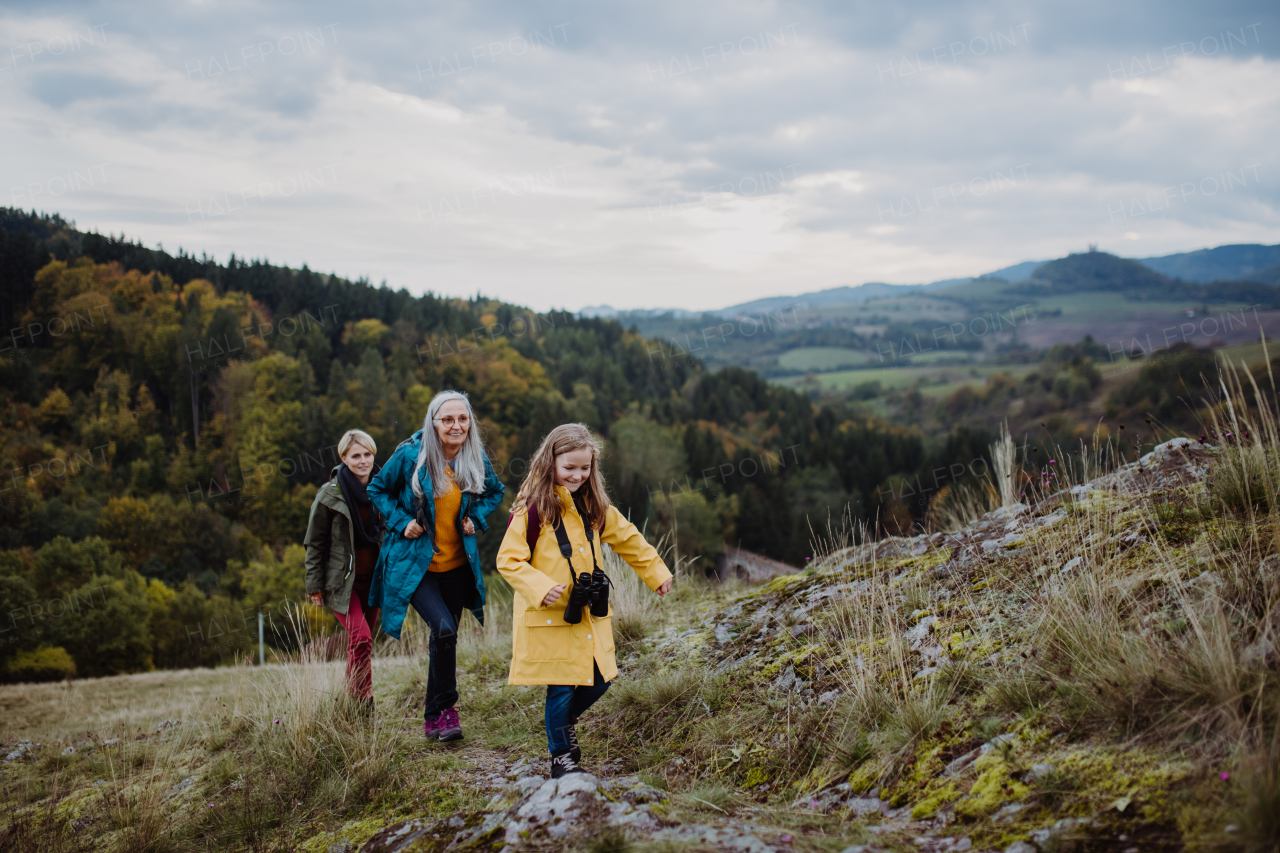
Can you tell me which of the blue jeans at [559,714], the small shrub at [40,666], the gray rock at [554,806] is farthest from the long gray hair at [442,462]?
the small shrub at [40,666]

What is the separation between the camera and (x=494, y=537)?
1614 inches

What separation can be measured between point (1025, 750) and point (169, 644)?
46.5 m

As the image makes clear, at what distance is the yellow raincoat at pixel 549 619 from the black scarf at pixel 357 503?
161 cm

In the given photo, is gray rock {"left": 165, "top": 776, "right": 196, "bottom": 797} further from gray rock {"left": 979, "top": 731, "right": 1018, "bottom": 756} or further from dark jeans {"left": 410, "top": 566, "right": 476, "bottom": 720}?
gray rock {"left": 979, "top": 731, "right": 1018, "bottom": 756}

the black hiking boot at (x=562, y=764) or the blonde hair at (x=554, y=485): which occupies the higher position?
the blonde hair at (x=554, y=485)

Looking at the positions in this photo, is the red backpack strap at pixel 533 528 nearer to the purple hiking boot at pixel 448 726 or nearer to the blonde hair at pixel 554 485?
the blonde hair at pixel 554 485

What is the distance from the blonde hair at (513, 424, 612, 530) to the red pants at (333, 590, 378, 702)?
1.80m

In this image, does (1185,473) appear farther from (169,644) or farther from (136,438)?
(136,438)

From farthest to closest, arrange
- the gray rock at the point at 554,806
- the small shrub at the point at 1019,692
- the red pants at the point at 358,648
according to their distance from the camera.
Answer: the red pants at the point at 358,648, the small shrub at the point at 1019,692, the gray rock at the point at 554,806

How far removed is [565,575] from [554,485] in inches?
17.4

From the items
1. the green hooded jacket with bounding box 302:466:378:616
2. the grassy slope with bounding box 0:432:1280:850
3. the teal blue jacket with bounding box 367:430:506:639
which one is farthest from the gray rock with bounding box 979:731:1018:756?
the green hooded jacket with bounding box 302:466:378:616

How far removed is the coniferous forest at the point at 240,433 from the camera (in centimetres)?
3925

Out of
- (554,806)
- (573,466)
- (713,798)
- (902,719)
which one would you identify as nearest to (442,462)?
(573,466)

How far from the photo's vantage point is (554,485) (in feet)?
11.2
